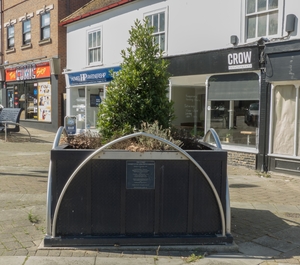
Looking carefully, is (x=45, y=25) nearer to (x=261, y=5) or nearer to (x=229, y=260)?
(x=261, y=5)

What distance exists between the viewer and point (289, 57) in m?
8.70

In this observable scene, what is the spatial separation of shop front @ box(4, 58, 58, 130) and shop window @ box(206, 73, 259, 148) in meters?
9.86

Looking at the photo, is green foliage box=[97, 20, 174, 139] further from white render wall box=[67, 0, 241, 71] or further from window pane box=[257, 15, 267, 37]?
white render wall box=[67, 0, 241, 71]

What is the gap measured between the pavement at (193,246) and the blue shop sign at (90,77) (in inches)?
278

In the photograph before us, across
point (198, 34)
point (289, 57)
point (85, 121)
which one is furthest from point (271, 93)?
point (85, 121)

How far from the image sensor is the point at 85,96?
55.0ft

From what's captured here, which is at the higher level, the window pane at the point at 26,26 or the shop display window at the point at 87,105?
the window pane at the point at 26,26

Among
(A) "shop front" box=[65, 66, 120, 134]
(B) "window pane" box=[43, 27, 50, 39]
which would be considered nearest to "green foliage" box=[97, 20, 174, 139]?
(A) "shop front" box=[65, 66, 120, 134]

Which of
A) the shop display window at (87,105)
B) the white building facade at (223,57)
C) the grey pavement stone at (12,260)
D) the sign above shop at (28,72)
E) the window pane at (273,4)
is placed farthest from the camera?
the sign above shop at (28,72)

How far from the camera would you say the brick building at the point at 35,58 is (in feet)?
59.4

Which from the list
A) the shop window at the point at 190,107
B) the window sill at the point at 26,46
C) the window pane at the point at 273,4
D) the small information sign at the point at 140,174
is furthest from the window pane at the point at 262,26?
the window sill at the point at 26,46

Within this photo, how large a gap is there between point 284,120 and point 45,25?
13.9 meters

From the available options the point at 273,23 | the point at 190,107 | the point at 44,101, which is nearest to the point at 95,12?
the point at 190,107

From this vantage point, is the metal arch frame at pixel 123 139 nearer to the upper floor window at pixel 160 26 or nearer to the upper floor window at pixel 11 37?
the upper floor window at pixel 160 26
